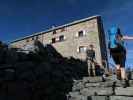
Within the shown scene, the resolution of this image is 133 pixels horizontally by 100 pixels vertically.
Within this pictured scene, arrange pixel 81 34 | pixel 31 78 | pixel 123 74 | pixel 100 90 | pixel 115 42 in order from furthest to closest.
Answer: pixel 81 34, pixel 31 78, pixel 100 90, pixel 123 74, pixel 115 42

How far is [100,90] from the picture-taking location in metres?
7.93

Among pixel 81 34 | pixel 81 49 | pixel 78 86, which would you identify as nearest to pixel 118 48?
pixel 78 86

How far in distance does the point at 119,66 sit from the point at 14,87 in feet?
32.4

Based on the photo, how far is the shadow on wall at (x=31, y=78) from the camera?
1552cm

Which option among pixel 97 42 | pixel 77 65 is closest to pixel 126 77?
pixel 77 65

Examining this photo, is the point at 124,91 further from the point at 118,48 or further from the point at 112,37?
the point at 112,37

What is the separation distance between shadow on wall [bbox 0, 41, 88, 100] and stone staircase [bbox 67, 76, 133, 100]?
6.01m

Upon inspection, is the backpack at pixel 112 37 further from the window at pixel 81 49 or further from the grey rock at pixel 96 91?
the window at pixel 81 49

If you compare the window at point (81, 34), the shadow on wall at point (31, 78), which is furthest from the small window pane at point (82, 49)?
the shadow on wall at point (31, 78)

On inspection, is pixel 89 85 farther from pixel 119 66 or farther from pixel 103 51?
pixel 103 51

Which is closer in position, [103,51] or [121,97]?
[121,97]

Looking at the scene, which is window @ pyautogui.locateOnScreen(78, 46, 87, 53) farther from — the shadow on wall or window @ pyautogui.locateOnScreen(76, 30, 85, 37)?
the shadow on wall

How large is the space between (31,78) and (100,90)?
910cm

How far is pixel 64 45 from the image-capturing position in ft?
109
